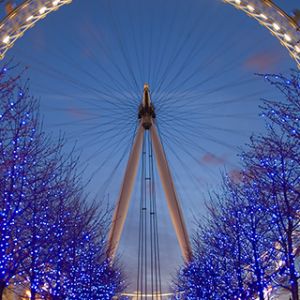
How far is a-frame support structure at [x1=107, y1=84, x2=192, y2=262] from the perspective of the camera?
37406mm

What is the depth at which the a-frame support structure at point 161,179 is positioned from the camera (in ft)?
123

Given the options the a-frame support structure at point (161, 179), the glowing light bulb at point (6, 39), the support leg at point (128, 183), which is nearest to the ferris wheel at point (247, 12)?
the glowing light bulb at point (6, 39)

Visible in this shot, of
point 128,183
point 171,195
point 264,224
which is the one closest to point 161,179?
point 171,195

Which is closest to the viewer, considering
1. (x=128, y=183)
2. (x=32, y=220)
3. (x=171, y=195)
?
(x=32, y=220)

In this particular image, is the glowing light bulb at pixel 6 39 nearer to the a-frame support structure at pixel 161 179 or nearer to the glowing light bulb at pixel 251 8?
the glowing light bulb at pixel 251 8

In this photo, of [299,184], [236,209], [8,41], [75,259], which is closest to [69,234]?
[75,259]

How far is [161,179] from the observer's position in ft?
123

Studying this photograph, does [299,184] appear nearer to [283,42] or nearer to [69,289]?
[283,42]

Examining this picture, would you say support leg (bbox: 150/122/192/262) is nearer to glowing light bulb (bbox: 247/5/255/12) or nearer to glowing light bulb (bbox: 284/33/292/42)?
glowing light bulb (bbox: 247/5/255/12)

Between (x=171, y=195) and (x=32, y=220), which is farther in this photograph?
(x=171, y=195)

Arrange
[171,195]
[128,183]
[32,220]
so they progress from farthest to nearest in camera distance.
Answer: [128,183] < [171,195] < [32,220]

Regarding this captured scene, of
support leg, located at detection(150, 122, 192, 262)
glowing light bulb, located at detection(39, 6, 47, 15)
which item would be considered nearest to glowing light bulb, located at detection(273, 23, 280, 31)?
glowing light bulb, located at detection(39, 6, 47, 15)

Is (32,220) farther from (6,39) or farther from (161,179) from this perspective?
(161,179)

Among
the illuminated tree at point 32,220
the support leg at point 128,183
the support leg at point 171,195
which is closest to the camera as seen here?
the illuminated tree at point 32,220
